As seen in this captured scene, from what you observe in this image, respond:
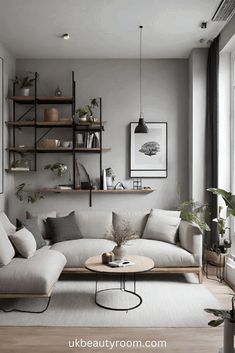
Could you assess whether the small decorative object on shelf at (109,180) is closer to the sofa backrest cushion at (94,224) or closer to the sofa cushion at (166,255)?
the sofa backrest cushion at (94,224)

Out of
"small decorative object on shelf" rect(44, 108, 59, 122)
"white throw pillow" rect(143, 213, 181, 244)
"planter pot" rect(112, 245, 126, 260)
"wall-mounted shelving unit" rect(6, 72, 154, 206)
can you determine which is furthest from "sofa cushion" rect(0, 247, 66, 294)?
"small decorative object on shelf" rect(44, 108, 59, 122)

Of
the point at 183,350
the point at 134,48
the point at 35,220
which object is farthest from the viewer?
the point at 134,48

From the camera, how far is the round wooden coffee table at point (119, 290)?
11.7ft

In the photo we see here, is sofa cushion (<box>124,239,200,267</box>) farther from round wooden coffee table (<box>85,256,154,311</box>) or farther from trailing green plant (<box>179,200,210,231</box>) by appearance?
trailing green plant (<box>179,200,210,231</box>)

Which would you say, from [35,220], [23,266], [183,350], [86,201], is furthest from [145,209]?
[183,350]

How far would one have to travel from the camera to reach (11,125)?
18.4ft

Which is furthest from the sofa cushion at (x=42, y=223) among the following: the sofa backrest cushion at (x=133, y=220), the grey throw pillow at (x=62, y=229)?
the sofa backrest cushion at (x=133, y=220)

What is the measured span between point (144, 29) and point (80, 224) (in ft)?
9.05

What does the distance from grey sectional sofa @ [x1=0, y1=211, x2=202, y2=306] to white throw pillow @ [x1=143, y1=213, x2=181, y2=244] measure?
94mm

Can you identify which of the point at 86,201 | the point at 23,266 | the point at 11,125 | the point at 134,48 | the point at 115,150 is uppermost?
the point at 134,48

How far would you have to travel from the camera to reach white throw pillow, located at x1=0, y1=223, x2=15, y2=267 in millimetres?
3571

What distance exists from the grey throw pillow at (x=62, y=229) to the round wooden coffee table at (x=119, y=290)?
0.96 metres

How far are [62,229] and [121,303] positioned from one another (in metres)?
1.57

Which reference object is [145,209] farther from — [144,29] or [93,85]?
[144,29]
